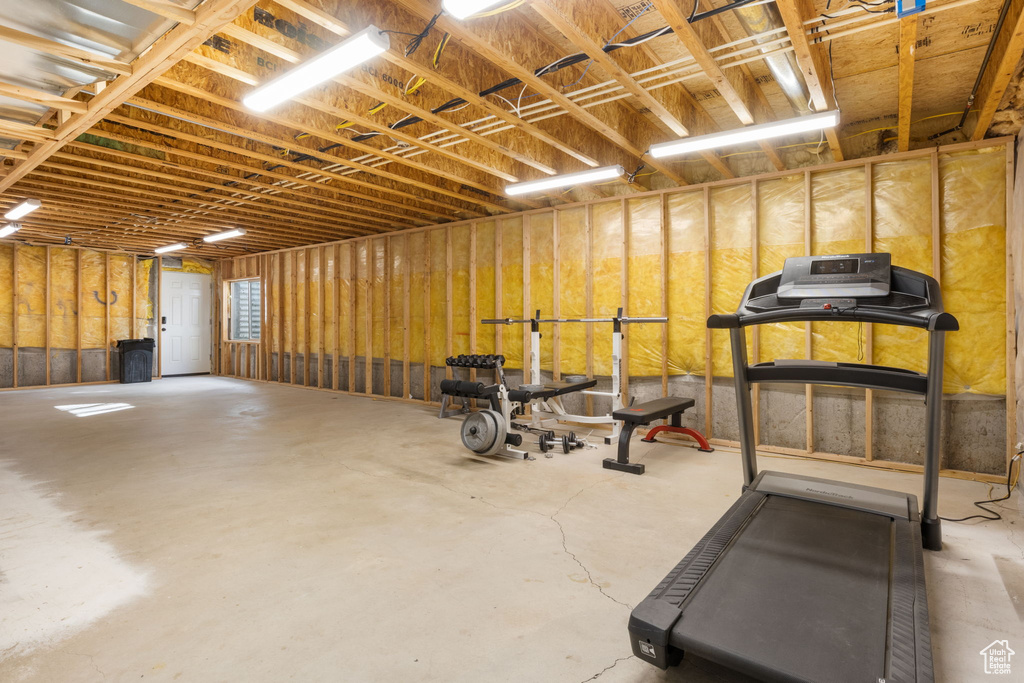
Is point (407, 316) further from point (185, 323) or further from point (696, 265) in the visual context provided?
point (185, 323)

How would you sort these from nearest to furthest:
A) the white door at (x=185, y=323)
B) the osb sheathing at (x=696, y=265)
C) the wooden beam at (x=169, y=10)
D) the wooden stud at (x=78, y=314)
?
the wooden beam at (x=169, y=10)
the osb sheathing at (x=696, y=265)
the wooden stud at (x=78, y=314)
the white door at (x=185, y=323)

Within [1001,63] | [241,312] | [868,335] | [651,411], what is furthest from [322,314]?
[1001,63]

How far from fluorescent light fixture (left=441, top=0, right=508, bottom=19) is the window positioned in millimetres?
11253

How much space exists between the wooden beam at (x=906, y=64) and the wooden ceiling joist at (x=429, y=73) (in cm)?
239

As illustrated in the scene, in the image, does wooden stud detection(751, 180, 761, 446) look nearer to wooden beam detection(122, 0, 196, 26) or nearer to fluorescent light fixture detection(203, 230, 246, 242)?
wooden beam detection(122, 0, 196, 26)

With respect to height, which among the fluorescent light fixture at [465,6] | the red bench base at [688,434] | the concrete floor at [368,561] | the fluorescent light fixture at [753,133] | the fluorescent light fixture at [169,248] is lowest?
the concrete floor at [368,561]

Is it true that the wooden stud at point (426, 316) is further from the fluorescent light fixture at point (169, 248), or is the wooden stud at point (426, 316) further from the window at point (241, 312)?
the window at point (241, 312)

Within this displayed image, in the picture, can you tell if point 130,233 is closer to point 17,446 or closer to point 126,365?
point 126,365

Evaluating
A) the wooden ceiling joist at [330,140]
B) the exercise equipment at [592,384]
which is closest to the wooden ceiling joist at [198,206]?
the wooden ceiling joist at [330,140]

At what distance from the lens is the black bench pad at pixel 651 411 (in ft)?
14.5

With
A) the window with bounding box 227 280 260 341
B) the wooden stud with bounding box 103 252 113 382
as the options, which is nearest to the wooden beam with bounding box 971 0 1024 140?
the window with bounding box 227 280 260 341

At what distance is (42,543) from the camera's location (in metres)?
2.82

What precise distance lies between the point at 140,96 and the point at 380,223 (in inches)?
170

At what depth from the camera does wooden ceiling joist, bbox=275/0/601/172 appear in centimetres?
258
